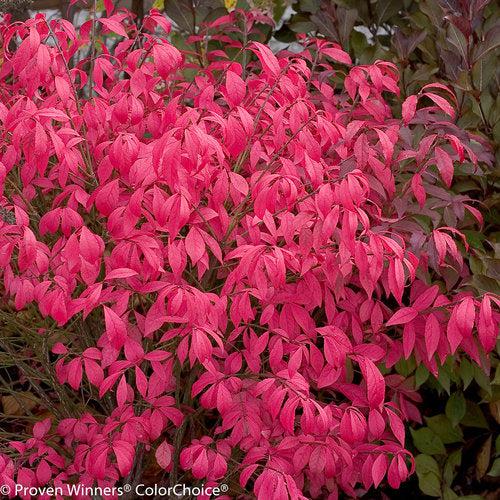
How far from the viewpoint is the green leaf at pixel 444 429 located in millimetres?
2645

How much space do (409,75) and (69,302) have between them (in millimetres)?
1458

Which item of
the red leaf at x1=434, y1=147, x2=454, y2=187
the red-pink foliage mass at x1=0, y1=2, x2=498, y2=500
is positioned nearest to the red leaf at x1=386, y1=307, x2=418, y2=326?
the red-pink foliage mass at x1=0, y1=2, x2=498, y2=500

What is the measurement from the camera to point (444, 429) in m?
2.65

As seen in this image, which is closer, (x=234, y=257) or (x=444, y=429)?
(x=234, y=257)

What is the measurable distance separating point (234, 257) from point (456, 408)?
1.12 m

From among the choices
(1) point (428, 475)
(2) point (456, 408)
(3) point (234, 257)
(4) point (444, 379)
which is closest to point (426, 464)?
(1) point (428, 475)

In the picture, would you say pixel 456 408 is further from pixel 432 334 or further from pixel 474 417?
pixel 432 334

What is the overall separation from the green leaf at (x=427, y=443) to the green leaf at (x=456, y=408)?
0.32 feet

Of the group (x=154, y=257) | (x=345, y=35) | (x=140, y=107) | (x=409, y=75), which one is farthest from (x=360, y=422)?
(x=345, y=35)

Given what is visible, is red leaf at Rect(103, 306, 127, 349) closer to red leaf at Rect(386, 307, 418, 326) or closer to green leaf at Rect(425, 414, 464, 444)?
red leaf at Rect(386, 307, 418, 326)

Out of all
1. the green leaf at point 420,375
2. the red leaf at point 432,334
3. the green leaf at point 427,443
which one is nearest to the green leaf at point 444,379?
the green leaf at point 420,375

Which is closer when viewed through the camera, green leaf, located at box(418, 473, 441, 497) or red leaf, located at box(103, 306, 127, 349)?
red leaf, located at box(103, 306, 127, 349)

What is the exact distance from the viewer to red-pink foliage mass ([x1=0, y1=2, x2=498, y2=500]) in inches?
69.7

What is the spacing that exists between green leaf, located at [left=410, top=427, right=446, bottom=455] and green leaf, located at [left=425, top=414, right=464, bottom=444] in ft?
0.08
